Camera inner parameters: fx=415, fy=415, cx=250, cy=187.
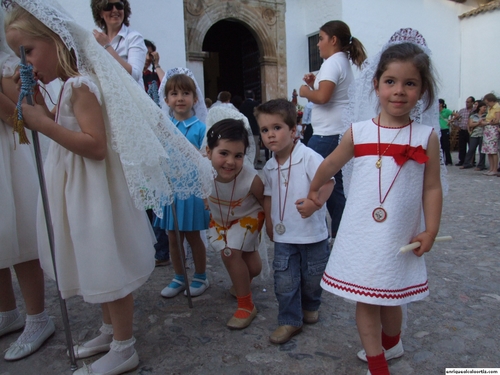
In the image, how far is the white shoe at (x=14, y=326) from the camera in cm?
235

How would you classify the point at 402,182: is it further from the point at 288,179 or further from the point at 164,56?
the point at 164,56

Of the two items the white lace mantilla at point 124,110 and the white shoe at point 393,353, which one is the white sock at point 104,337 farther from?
the white shoe at point 393,353

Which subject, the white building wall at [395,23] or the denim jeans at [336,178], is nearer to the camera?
the denim jeans at [336,178]

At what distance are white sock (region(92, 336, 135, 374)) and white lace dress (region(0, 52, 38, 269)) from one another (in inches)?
27.1

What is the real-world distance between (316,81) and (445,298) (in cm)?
185

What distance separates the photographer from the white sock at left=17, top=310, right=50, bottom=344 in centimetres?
218

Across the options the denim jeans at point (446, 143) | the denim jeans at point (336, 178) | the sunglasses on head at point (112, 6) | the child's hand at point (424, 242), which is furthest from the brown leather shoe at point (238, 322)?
the denim jeans at point (446, 143)

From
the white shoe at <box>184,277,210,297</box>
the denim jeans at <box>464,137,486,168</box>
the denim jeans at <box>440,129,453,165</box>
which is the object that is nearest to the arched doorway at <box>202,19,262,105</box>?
the denim jeans at <box>440,129,453,165</box>

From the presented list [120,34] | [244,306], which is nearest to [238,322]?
[244,306]

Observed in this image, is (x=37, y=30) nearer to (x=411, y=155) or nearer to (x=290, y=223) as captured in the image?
(x=290, y=223)

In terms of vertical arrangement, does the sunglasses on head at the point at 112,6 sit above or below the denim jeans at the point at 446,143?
above

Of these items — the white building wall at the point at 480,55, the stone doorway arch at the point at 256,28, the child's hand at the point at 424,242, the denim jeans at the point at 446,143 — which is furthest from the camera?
the white building wall at the point at 480,55

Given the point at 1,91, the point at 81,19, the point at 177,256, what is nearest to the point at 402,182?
the point at 177,256

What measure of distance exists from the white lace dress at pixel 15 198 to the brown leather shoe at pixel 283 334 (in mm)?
1335
